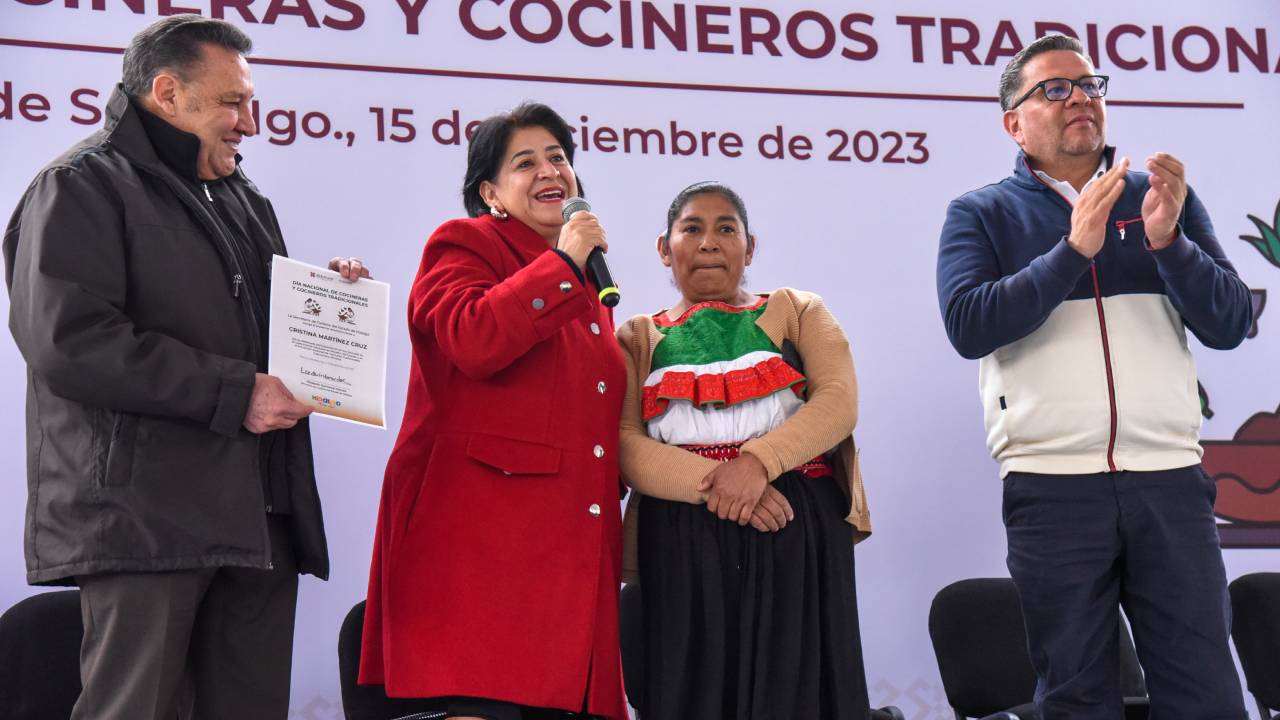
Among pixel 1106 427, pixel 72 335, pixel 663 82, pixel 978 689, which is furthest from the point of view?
pixel 663 82

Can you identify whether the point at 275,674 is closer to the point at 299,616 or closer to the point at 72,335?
the point at 72,335

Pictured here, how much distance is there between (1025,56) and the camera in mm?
2869

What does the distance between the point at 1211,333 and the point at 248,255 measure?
6.47 ft

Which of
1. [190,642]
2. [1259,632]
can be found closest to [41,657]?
[190,642]

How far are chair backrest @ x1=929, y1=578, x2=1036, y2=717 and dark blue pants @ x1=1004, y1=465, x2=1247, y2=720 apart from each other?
90cm

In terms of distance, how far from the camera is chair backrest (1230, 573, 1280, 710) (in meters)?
3.39

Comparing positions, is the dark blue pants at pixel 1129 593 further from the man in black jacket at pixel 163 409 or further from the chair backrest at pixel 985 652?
the man in black jacket at pixel 163 409

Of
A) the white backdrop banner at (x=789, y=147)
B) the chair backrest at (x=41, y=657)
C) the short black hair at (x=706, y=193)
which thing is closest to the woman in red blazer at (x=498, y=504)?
the short black hair at (x=706, y=193)

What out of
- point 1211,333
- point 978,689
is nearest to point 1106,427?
point 1211,333

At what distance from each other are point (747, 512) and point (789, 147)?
1.83m

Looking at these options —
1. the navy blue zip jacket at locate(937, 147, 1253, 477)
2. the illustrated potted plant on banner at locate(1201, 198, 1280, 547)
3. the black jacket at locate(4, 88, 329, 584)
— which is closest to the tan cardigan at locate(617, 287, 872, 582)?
the navy blue zip jacket at locate(937, 147, 1253, 477)

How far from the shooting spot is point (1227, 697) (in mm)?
2418

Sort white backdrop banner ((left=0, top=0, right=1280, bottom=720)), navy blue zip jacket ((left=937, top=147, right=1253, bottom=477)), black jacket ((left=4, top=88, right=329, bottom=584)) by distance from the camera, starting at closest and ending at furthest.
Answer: black jacket ((left=4, top=88, right=329, bottom=584)) → navy blue zip jacket ((left=937, top=147, right=1253, bottom=477)) → white backdrop banner ((left=0, top=0, right=1280, bottom=720))

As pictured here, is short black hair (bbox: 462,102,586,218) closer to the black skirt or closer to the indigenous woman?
the indigenous woman
